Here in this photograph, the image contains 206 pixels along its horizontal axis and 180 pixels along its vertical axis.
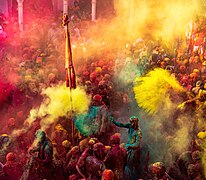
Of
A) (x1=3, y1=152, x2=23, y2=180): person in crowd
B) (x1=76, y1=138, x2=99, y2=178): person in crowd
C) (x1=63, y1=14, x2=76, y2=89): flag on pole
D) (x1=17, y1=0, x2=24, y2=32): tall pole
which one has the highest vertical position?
(x1=17, y1=0, x2=24, y2=32): tall pole

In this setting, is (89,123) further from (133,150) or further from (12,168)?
(12,168)

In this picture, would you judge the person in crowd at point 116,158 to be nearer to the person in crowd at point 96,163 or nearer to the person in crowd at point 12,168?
the person in crowd at point 96,163

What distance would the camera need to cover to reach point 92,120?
8.45m

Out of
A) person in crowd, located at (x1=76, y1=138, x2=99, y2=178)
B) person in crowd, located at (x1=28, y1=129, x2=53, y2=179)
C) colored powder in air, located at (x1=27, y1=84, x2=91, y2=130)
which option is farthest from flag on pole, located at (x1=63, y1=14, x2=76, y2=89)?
person in crowd, located at (x1=76, y1=138, x2=99, y2=178)

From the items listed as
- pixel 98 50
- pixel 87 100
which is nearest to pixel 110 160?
pixel 87 100

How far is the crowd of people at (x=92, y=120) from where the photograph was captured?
6395 mm

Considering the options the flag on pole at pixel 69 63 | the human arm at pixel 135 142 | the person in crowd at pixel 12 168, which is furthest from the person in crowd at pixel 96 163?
the flag on pole at pixel 69 63

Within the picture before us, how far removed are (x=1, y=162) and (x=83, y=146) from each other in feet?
6.09

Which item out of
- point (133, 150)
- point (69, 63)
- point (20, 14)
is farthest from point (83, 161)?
point (20, 14)

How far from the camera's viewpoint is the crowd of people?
639 centimetres

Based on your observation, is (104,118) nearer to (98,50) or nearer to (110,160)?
(110,160)

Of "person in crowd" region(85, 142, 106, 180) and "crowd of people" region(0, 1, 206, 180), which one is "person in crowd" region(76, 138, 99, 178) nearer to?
"crowd of people" region(0, 1, 206, 180)

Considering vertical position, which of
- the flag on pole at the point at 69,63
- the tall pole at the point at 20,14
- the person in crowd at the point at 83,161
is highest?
the tall pole at the point at 20,14

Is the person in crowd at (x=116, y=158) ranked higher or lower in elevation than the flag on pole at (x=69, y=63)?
lower
